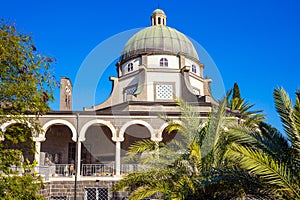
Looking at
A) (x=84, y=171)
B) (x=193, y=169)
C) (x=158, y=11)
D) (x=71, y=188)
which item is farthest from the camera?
(x=158, y=11)

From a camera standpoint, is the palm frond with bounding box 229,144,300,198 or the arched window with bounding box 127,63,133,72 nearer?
the palm frond with bounding box 229,144,300,198

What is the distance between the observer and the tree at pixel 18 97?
734cm

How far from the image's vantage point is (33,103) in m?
8.04

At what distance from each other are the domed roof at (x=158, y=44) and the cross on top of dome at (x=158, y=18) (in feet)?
8.63

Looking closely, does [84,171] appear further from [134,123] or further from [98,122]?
[134,123]

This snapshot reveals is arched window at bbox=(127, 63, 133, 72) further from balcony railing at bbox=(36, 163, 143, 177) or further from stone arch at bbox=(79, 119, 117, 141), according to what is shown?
balcony railing at bbox=(36, 163, 143, 177)

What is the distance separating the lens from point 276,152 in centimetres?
901

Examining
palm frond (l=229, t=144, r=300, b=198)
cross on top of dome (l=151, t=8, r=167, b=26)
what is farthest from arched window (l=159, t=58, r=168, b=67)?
palm frond (l=229, t=144, r=300, b=198)

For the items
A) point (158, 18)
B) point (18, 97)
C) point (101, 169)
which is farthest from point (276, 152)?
point (158, 18)

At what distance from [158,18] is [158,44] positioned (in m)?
6.18

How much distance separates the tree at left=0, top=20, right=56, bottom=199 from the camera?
7340mm

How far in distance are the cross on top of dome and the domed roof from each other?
263 centimetres

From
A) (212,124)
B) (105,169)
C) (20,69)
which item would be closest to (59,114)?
(105,169)

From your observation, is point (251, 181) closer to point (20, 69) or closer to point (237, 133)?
point (237, 133)
